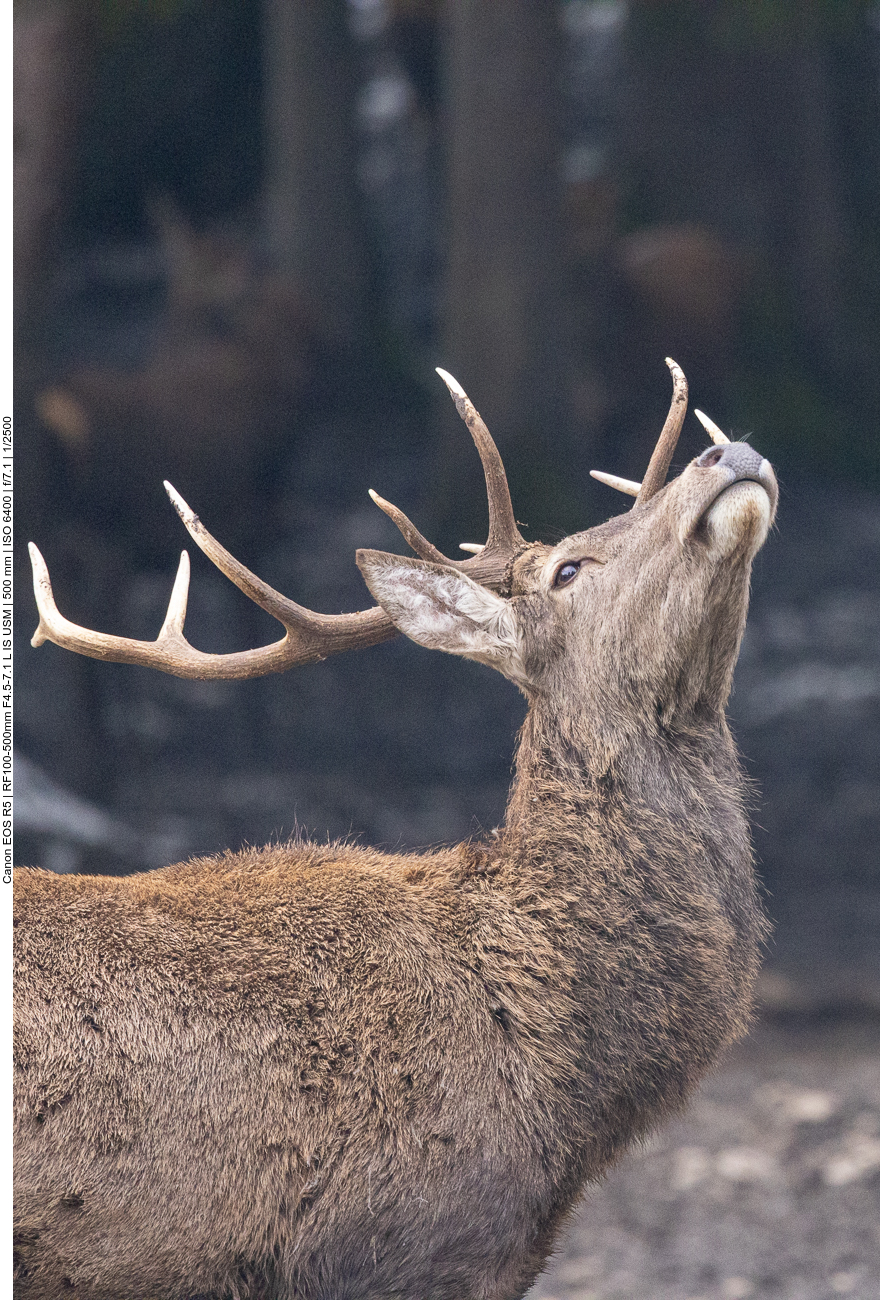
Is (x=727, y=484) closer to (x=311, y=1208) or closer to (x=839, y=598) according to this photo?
(x=311, y=1208)

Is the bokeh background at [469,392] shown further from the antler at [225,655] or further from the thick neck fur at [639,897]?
the antler at [225,655]

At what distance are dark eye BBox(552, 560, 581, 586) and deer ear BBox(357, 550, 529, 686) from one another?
13 cm

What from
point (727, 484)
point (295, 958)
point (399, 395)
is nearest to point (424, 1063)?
point (295, 958)

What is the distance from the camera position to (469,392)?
25.5 ft

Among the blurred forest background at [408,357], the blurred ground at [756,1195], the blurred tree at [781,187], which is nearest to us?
the blurred ground at [756,1195]

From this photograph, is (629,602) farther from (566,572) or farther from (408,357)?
(408,357)

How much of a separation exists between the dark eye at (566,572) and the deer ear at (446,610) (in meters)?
0.13

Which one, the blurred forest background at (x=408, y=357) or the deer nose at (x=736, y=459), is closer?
the deer nose at (x=736, y=459)

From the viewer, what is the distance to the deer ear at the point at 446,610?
9.66 ft

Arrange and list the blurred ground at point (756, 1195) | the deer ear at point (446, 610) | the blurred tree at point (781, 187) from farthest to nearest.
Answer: the blurred tree at point (781, 187)
the blurred ground at point (756, 1195)
the deer ear at point (446, 610)

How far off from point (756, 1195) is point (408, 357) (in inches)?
242

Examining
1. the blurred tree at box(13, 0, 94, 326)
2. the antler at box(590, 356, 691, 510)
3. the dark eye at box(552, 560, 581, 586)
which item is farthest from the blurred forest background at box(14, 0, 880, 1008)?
the antler at box(590, 356, 691, 510)

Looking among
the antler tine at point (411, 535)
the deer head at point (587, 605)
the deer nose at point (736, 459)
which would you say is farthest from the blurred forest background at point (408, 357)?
the deer nose at point (736, 459)

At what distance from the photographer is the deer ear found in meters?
2.95
